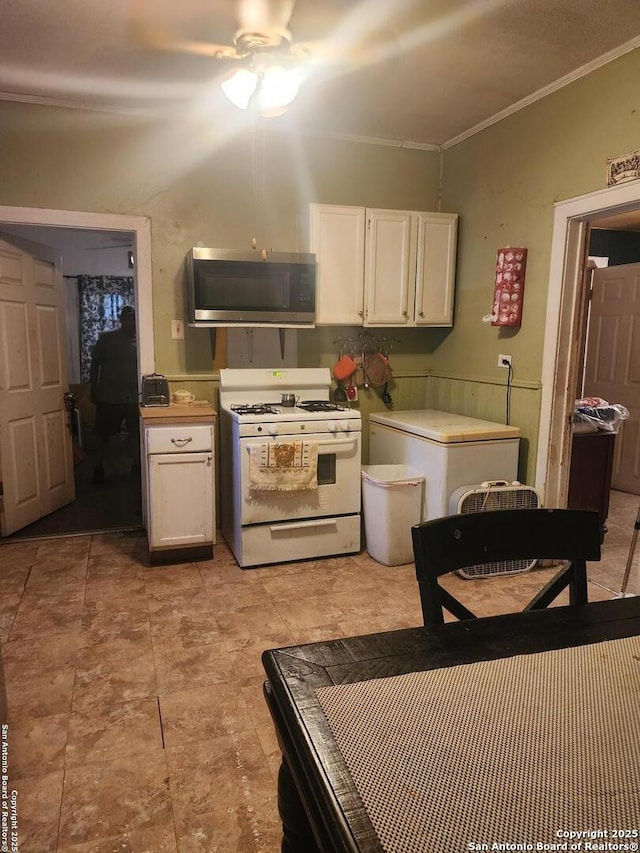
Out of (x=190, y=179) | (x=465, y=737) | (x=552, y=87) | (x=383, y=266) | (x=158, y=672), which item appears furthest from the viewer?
(x=383, y=266)

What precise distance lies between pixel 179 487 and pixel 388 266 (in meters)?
1.96

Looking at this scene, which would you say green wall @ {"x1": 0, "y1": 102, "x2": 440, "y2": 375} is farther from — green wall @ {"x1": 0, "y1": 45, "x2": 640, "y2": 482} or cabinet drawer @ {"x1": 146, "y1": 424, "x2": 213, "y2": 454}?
cabinet drawer @ {"x1": 146, "y1": 424, "x2": 213, "y2": 454}

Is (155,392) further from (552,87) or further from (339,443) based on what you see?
(552,87)

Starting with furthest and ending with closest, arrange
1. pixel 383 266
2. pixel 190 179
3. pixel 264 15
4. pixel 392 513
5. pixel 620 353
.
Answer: pixel 620 353 → pixel 383 266 → pixel 190 179 → pixel 392 513 → pixel 264 15

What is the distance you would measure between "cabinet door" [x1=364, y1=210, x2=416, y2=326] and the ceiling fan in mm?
1152

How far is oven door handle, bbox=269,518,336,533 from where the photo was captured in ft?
10.7

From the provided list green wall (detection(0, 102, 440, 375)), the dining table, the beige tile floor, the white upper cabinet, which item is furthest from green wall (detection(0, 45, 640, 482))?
the dining table

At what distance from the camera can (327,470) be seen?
334cm

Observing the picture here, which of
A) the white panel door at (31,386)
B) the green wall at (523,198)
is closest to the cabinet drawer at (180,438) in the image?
the white panel door at (31,386)

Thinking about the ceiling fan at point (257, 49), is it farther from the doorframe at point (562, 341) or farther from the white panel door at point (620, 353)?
the white panel door at point (620, 353)

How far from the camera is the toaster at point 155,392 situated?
11.1ft

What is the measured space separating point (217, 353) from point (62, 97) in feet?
5.50

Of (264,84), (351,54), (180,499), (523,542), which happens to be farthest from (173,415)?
(523,542)

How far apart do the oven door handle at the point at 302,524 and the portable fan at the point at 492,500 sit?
2.34 feet
